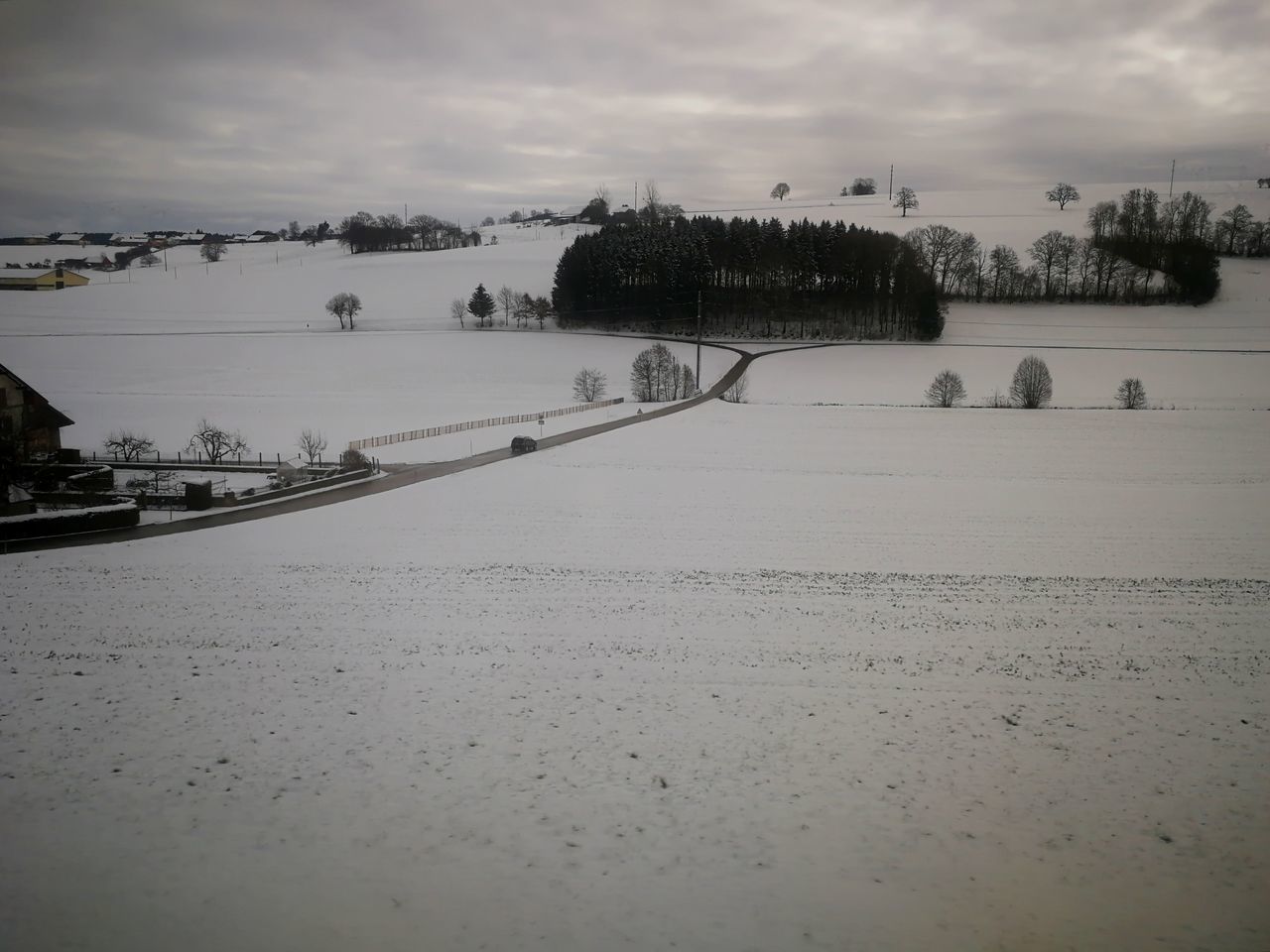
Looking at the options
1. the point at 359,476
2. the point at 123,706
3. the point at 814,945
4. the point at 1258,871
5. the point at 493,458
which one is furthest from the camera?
the point at 493,458

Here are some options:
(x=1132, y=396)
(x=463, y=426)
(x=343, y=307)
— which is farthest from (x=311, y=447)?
(x=343, y=307)

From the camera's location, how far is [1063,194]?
81.1m

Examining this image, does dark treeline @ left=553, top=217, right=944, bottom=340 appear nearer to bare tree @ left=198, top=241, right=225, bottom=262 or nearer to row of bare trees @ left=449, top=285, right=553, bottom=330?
row of bare trees @ left=449, top=285, right=553, bottom=330

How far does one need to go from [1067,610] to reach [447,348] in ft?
169

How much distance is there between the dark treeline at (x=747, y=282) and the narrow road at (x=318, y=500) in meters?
29.1

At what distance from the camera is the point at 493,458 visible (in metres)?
27.4

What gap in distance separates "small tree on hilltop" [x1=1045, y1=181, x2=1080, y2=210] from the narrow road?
67.8m

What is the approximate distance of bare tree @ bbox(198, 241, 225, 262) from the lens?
154 ft

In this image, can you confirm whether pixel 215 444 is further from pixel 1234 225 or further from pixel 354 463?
pixel 1234 225

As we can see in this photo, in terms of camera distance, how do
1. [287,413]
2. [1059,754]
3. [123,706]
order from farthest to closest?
[287,413]
[123,706]
[1059,754]

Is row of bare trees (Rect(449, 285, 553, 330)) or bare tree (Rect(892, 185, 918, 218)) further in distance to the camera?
bare tree (Rect(892, 185, 918, 218))

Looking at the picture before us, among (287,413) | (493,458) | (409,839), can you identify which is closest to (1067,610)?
(409,839)

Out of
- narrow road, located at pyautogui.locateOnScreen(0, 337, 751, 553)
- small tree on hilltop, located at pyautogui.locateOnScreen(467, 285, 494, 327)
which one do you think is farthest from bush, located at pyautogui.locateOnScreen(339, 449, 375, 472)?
small tree on hilltop, located at pyautogui.locateOnScreen(467, 285, 494, 327)

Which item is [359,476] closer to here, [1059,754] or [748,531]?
[748,531]
